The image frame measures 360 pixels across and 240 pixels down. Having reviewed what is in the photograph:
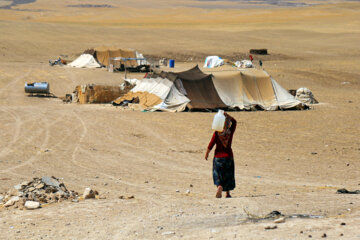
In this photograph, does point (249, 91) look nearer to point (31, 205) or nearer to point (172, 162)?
point (172, 162)

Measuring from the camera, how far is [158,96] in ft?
77.5

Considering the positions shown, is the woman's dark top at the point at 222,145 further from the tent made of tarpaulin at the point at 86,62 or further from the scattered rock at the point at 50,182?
the tent made of tarpaulin at the point at 86,62

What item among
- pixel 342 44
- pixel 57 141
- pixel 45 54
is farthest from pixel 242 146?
pixel 342 44

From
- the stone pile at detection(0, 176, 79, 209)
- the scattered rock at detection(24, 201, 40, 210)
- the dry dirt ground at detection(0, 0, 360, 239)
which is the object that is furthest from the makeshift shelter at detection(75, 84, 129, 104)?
the scattered rock at detection(24, 201, 40, 210)

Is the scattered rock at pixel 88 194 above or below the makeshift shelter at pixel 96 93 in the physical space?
above

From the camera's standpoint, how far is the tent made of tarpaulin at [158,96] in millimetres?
23109

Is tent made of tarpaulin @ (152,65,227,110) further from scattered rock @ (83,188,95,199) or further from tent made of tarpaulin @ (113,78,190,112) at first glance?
scattered rock @ (83,188,95,199)

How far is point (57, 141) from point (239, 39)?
4699cm

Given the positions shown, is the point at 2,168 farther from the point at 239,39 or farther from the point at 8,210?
the point at 239,39

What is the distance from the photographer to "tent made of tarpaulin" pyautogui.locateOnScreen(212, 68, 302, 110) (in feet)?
79.7

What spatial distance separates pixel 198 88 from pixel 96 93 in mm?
4557

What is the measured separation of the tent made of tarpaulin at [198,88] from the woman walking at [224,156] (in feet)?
45.6

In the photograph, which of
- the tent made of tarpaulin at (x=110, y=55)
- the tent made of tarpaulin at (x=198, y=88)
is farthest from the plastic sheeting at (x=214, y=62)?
the tent made of tarpaulin at (x=198, y=88)

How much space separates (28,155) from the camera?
14.5m
